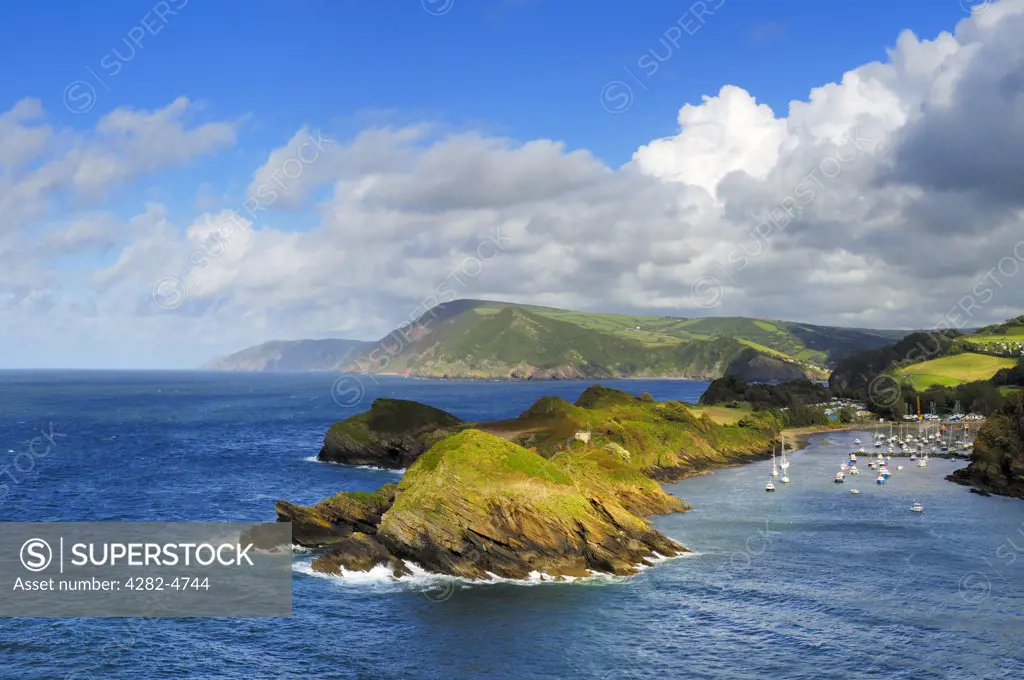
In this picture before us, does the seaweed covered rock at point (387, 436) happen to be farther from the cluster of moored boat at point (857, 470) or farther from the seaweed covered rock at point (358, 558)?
the seaweed covered rock at point (358, 558)

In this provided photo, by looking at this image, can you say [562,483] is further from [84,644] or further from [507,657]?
[84,644]

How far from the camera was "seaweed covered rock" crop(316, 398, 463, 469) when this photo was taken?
449ft

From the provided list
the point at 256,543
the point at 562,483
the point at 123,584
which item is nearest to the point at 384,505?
the point at 256,543

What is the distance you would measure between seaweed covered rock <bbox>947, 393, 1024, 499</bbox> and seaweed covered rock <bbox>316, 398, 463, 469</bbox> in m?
84.2

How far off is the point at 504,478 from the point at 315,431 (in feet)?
451

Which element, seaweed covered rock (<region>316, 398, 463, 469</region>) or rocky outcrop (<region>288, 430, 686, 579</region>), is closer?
rocky outcrop (<region>288, 430, 686, 579</region>)

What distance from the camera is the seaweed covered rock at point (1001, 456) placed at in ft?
368

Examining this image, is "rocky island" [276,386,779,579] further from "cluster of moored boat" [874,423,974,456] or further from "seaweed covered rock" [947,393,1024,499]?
"cluster of moored boat" [874,423,974,456]

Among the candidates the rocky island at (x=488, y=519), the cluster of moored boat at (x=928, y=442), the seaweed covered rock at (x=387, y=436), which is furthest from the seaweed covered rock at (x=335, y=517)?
the cluster of moored boat at (x=928, y=442)

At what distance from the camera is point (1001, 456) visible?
116938mm

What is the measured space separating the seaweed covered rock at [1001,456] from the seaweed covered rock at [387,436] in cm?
8423

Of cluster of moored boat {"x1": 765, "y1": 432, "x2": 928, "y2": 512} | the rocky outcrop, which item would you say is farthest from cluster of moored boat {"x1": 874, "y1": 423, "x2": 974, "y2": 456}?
the rocky outcrop

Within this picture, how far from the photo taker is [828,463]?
147500 millimetres

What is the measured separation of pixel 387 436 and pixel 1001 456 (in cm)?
10025
